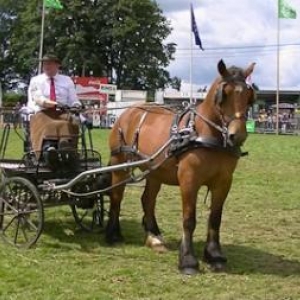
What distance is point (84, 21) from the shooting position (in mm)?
69875

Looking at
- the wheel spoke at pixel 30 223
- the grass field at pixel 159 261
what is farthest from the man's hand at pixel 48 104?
the grass field at pixel 159 261

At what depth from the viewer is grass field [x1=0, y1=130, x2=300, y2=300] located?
6.17 metres

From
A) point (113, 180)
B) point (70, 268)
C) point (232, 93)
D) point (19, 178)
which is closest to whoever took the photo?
point (232, 93)

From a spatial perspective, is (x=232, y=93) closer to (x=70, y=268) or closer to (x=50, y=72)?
(x=70, y=268)

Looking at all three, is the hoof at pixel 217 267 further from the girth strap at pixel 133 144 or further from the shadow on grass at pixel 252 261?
the girth strap at pixel 133 144

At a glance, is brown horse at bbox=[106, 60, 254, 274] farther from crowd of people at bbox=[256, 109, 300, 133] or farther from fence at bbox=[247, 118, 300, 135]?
crowd of people at bbox=[256, 109, 300, 133]

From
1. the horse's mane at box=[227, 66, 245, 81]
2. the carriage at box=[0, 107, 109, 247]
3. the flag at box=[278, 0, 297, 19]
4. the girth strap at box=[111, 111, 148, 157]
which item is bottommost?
the carriage at box=[0, 107, 109, 247]

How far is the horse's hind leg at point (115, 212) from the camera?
8500 millimetres

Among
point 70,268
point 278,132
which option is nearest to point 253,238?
point 70,268

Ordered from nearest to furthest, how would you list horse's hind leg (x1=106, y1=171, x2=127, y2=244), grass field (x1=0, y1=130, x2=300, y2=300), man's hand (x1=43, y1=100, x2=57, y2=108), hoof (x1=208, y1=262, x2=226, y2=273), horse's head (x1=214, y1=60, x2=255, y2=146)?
grass field (x1=0, y1=130, x2=300, y2=300) → horse's head (x1=214, y1=60, x2=255, y2=146) → hoof (x1=208, y1=262, x2=226, y2=273) → man's hand (x1=43, y1=100, x2=57, y2=108) → horse's hind leg (x1=106, y1=171, x2=127, y2=244)

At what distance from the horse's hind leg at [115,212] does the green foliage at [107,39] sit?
5962cm

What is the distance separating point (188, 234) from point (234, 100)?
1.55 m

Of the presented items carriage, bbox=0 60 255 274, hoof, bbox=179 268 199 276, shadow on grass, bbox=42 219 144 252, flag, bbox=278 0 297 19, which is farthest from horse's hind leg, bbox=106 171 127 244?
flag, bbox=278 0 297 19

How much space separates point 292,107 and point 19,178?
62.4 meters
